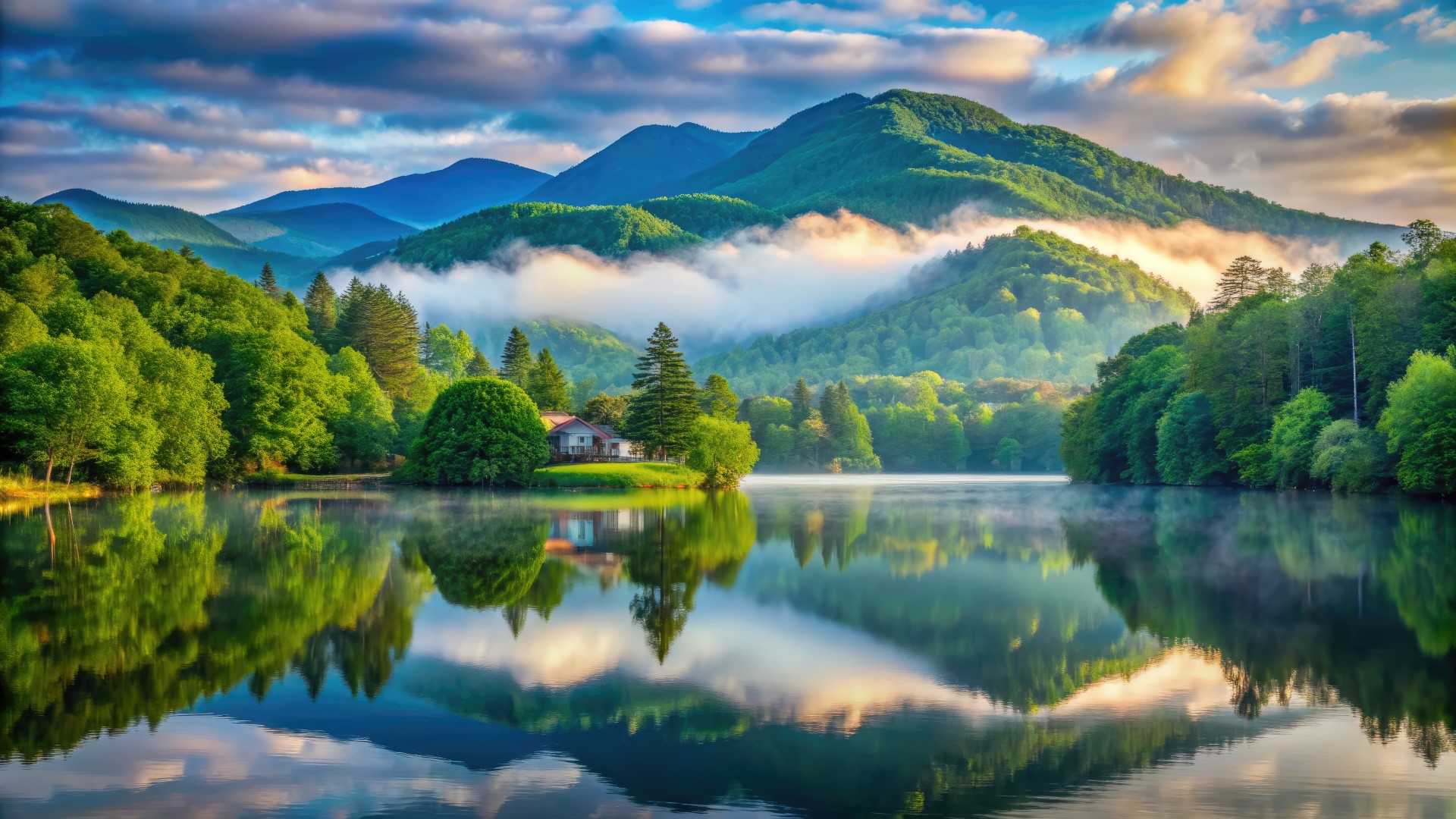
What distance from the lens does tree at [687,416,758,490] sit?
87438 millimetres

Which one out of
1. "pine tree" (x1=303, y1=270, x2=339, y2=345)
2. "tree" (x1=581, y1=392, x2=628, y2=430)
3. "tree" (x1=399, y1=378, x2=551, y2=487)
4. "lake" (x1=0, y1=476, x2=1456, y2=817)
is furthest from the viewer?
"tree" (x1=581, y1=392, x2=628, y2=430)

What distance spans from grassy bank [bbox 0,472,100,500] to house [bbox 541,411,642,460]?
5351cm

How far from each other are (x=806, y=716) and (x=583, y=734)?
2.94 metres

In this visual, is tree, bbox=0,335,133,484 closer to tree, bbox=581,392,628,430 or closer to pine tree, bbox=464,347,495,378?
tree, bbox=581,392,628,430

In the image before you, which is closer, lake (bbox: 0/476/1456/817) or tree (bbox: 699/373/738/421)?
lake (bbox: 0/476/1456/817)

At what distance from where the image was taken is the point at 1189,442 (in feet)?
272

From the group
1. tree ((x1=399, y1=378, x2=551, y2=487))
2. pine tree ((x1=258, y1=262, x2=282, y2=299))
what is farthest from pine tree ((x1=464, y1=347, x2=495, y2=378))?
tree ((x1=399, y1=378, x2=551, y2=487))

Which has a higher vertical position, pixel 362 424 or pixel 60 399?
pixel 60 399

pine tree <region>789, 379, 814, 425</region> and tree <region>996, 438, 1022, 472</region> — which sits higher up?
pine tree <region>789, 379, 814, 425</region>

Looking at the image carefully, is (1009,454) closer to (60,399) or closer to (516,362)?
(516,362)

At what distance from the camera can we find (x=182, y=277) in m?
94.6

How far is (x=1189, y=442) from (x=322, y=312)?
92.4 meters

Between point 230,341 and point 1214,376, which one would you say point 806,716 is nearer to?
point 1214,376

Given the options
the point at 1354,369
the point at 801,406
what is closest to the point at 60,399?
the point at 1354,369
